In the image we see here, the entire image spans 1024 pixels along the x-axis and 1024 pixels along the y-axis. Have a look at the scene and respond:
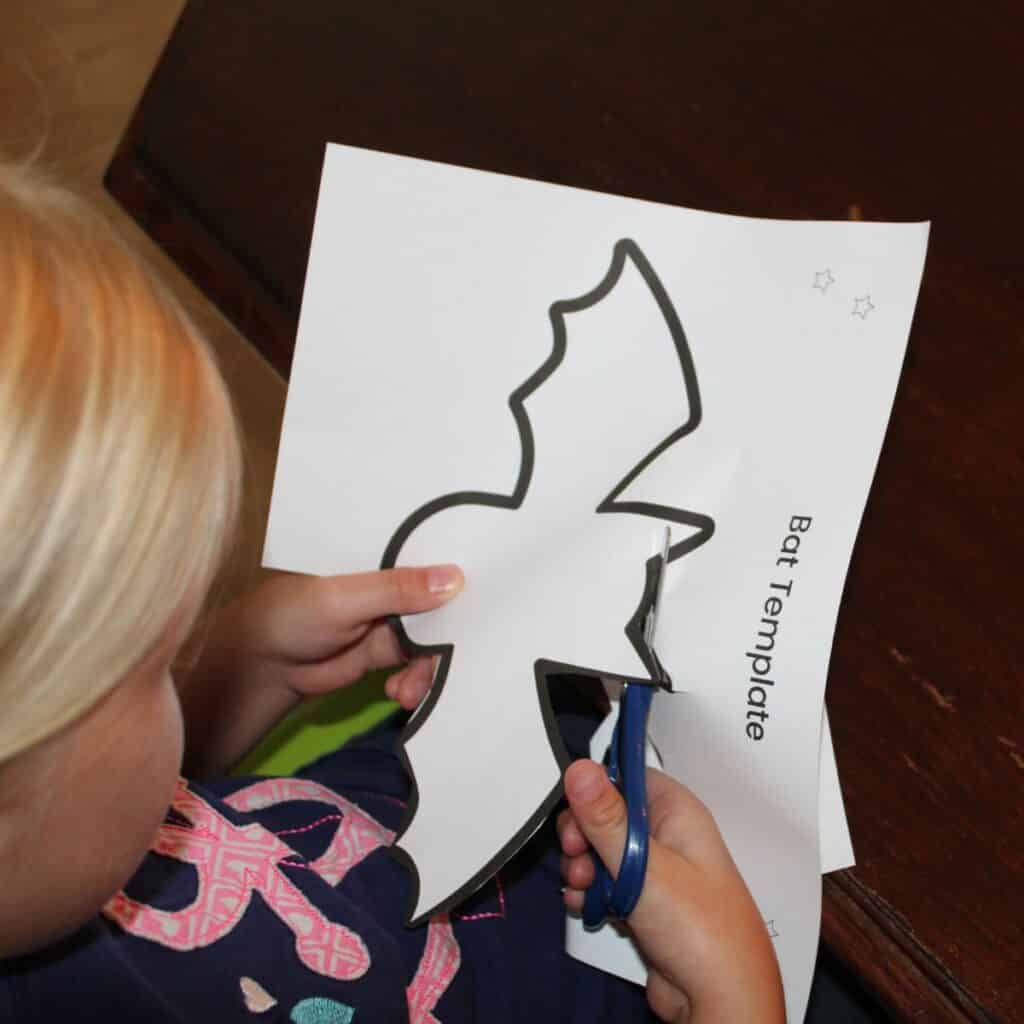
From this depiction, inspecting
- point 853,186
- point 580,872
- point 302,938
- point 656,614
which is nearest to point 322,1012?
point 302,938

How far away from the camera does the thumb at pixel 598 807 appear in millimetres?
518

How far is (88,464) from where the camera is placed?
381 millimetres

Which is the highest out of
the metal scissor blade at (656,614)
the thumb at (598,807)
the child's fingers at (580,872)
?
the metal scissor blade at (656,614)

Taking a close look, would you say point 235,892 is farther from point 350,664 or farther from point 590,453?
point 590,453

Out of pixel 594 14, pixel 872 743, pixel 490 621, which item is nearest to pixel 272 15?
pixel 594 14

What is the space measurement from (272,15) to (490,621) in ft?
1.50

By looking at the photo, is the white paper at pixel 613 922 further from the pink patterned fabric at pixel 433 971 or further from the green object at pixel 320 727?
the green object at pixel 320 727

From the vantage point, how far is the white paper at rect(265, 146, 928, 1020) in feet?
1.65

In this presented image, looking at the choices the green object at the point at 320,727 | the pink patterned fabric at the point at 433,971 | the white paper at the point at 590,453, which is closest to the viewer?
the white paper at the point at 590,453

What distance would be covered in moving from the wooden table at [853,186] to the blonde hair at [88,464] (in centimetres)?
28

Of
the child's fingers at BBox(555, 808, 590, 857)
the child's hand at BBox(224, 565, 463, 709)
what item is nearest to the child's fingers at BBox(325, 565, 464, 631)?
the child's hand at BBox(224, 565, 463, 709)

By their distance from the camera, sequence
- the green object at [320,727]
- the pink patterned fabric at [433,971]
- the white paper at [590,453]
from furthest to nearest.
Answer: the green object at [320,727] < the pink patterned fabric at [433,971] < the white paper at [590,453]

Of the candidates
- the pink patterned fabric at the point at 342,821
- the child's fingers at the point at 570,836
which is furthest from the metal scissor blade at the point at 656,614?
the pink patterned fabric at the point at 342,821

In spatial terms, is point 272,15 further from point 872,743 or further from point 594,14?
point 872,743
